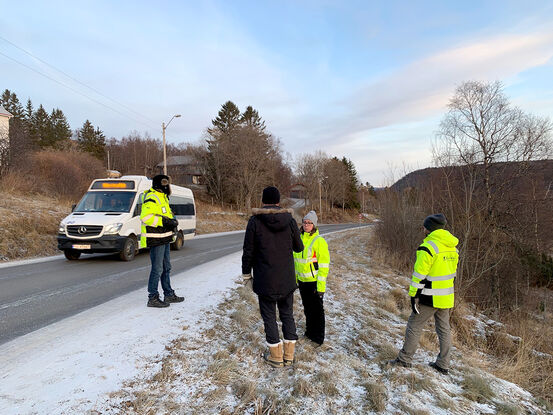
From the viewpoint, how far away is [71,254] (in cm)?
895

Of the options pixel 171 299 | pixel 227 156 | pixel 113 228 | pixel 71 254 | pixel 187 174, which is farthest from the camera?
pixel 187 174

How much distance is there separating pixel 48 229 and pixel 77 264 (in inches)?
206

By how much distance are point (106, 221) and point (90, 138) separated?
6229 centimetres

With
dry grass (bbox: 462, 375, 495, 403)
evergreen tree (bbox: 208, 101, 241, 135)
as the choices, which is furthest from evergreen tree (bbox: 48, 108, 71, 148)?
dry grass (bbox: 462, 375, 495, 403)

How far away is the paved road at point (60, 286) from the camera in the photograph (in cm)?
449

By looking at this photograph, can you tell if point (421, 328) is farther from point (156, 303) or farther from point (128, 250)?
point (128, 250)

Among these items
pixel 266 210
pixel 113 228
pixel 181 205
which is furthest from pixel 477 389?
pixel 181 205

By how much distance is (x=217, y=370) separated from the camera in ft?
10.4

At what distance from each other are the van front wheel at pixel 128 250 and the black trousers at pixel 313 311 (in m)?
6.61

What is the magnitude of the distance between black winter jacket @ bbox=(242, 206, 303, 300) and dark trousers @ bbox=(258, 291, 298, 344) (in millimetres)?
125

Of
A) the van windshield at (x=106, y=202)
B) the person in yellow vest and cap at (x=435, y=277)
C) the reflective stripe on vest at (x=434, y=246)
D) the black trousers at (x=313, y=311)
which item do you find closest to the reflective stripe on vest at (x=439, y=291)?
the person in yellow vest and cap at (x=435, y=277)

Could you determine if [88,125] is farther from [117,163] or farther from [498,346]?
[498,346]

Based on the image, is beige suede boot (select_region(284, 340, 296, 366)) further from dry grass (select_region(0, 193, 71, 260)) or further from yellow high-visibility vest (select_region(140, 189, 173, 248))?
dry grass (select_region(0, 193, 71, 260))

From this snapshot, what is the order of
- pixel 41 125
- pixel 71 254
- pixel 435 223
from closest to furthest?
pixel 435 223 → pixel 71 254 → pixel 41 125
